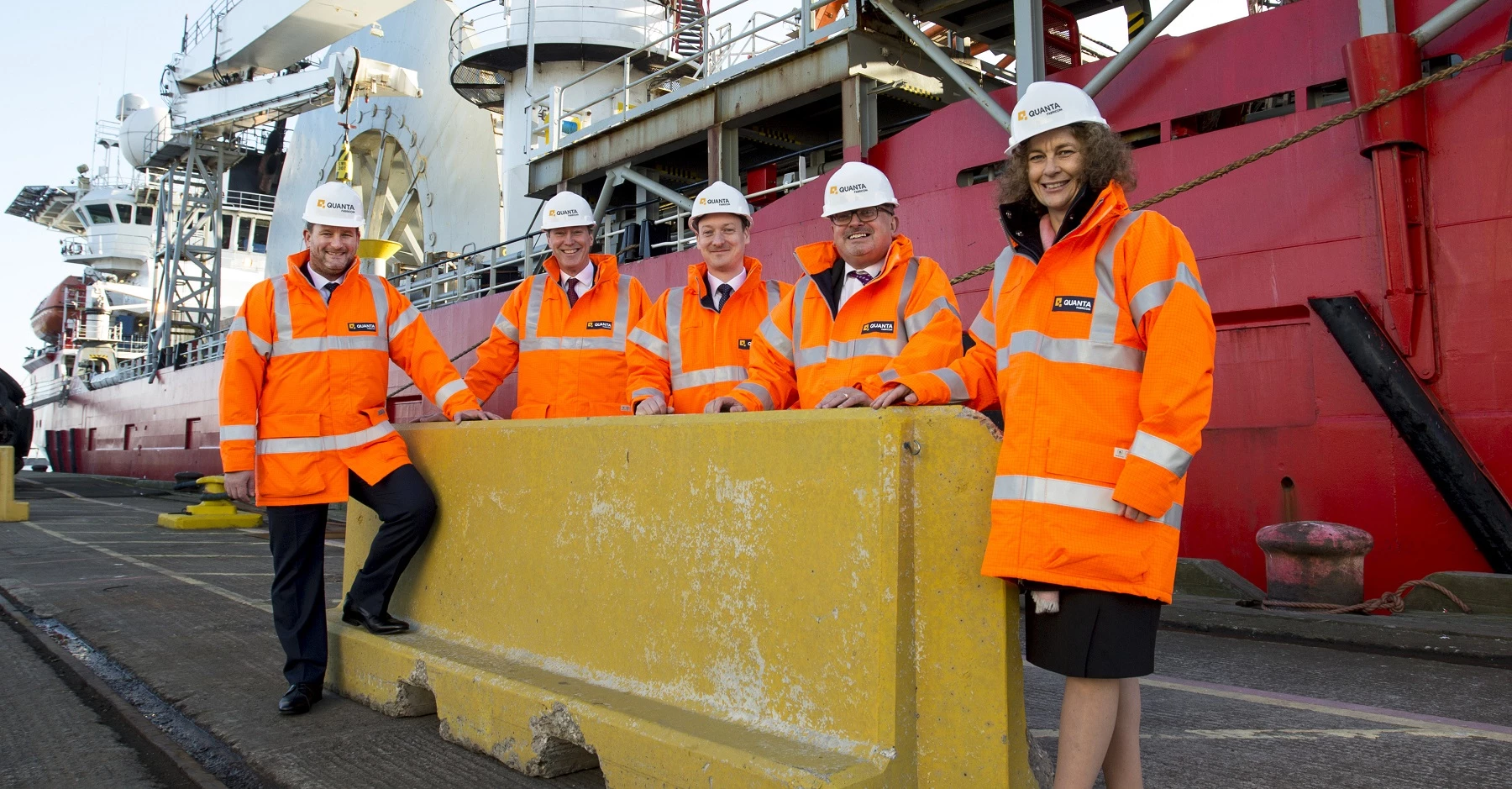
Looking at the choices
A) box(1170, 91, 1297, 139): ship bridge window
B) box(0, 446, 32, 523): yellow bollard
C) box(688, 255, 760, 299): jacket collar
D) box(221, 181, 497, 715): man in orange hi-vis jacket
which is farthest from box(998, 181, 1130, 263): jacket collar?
box(0, 446, 32, 523): yellow bollard

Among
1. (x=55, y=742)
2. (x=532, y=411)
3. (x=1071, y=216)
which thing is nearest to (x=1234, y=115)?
(x=532, y=411)

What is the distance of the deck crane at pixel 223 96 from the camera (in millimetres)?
21703

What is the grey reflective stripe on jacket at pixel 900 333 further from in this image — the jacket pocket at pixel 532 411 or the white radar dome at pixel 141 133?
the white radar dome at pixel 141 133

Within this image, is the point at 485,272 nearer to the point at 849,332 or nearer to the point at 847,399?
the point at 849,332

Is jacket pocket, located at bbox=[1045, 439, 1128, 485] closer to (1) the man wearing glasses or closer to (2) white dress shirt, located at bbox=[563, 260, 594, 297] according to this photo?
(1) the man wearing glasses

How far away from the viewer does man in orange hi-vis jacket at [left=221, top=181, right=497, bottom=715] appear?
333 cm

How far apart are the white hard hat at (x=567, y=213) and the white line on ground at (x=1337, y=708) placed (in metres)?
3.12

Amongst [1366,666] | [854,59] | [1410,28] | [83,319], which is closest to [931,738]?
[1366,666]

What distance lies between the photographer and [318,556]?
3.44 metres

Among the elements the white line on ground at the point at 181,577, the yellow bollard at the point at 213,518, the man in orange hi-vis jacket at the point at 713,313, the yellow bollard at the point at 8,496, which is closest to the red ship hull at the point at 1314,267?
the man in orange hi-vis jacket at the point at 713,313

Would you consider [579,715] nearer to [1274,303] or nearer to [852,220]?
[852,220]

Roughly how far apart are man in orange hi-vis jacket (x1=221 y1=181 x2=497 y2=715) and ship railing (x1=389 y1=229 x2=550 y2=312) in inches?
359

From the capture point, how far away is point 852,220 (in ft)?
10.5

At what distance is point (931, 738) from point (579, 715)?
958 mm
